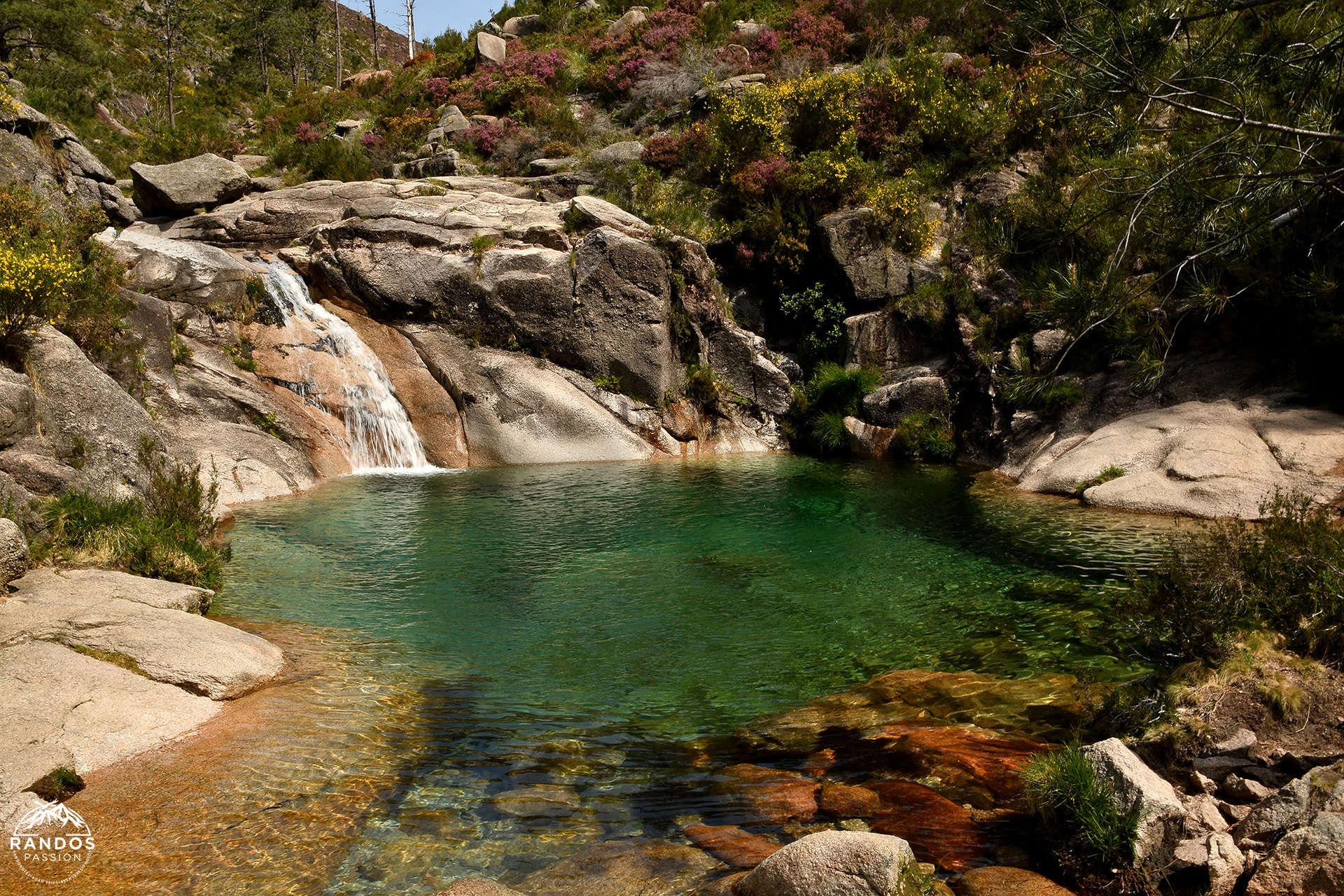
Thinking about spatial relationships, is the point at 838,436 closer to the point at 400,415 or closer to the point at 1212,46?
the point at 400,415

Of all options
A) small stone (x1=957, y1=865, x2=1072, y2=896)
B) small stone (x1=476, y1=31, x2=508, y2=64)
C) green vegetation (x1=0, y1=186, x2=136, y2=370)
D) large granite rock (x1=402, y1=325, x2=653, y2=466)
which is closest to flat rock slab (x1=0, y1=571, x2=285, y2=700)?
green vegetation (x1=0, y1=186, x2=136, y2=370)

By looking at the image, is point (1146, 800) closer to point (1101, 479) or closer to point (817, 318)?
point (1101, 479)

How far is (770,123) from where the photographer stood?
86.1 feet

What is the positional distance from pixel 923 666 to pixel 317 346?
58.2ft

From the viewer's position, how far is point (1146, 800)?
14.0 feet

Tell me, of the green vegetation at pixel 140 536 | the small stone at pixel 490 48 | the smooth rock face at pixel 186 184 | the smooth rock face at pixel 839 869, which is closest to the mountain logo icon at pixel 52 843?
the smooth rock face at pixel 839 869

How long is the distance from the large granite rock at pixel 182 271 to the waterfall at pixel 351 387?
85 centimetres

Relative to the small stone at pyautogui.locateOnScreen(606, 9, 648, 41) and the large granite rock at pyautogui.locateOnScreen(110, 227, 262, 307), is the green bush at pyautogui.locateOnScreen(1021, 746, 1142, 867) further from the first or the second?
the small stone at pyautogui.locateOnScreen(606, 9, 648, 41)

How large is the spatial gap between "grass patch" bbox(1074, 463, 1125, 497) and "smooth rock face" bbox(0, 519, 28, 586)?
49.9ft

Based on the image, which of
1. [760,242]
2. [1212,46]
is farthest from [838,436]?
[1212,46]

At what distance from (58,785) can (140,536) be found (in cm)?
471

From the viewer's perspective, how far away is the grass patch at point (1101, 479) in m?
14.3

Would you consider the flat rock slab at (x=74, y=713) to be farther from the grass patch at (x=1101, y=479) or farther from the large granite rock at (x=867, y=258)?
the large granite rock at (x=867, y=258)

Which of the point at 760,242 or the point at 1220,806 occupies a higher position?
the point at 760,242
